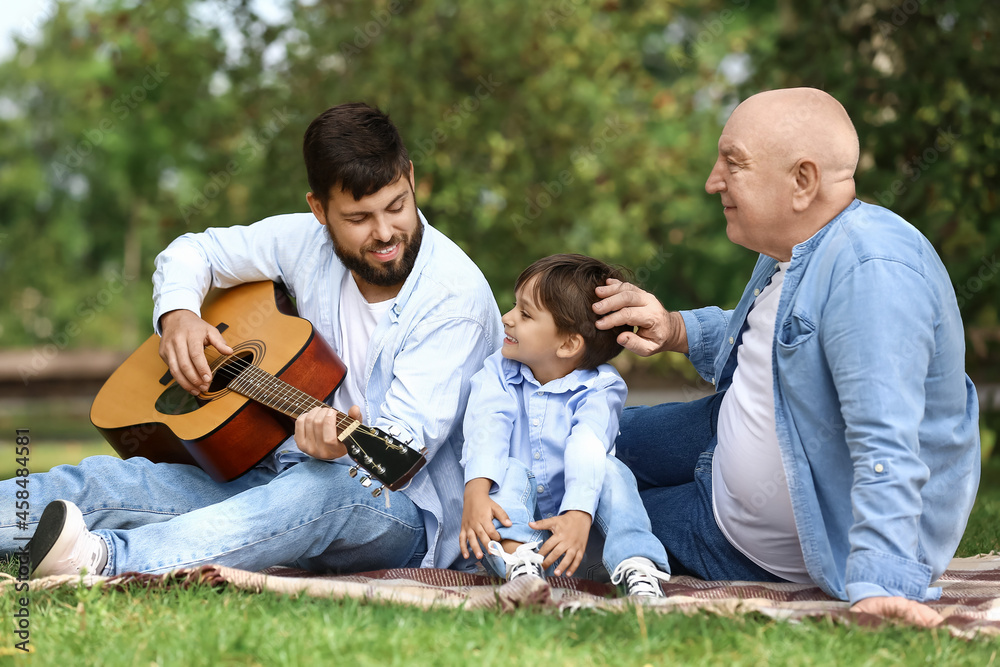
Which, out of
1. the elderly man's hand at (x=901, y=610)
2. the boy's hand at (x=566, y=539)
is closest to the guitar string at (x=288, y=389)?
the boy's hand at (x=566, y=539)

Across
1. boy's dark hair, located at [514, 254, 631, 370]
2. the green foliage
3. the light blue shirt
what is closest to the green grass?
the light blue shirt

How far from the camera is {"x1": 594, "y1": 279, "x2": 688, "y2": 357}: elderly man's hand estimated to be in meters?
2.97

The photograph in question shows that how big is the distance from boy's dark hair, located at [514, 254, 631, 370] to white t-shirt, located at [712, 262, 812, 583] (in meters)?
0.42

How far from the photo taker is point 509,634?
210 cm

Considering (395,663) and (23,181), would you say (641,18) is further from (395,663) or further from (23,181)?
(23,181)

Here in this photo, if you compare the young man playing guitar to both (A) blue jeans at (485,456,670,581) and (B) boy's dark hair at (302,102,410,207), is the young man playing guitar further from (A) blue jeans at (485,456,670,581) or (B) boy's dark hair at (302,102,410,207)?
(A) blue jeans at (485,456,670,581)

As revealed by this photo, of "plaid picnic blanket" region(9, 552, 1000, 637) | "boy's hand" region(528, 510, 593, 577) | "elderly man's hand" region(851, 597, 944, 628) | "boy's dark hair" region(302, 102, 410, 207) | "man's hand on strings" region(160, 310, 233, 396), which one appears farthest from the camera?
"man's hand on strings" region(160, 310, 233, 396)

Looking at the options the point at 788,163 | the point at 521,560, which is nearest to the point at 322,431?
the point at 521,560

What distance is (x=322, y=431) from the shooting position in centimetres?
265

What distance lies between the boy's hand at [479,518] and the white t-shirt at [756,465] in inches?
26.9

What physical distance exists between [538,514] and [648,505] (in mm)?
451

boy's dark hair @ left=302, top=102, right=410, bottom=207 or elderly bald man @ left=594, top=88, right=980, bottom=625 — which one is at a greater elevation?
boy's dark hair @ left=302, top=102, right=410, bottom=207

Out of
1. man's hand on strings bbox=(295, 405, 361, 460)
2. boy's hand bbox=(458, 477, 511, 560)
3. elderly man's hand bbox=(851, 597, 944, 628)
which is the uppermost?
man's hand on strings bbox=(295, 405, 361, 460)

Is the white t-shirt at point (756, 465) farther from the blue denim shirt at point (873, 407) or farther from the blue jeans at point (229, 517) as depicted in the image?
the blue jeans at point (229, 517)
